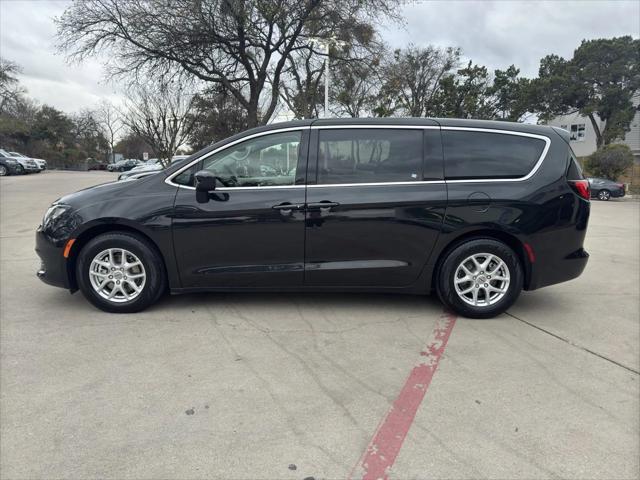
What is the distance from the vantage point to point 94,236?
433cm

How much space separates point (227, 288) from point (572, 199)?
129 inches

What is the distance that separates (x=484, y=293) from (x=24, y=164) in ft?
129

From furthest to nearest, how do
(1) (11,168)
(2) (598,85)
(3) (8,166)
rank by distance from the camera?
(2) (598,85) → (1) (11,168) → (3) (8,166)

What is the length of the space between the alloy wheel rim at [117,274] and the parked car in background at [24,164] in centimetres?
3604

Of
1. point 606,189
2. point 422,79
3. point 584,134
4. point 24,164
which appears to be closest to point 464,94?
point 422,79

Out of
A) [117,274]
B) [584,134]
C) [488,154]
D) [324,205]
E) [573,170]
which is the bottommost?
[117,274]

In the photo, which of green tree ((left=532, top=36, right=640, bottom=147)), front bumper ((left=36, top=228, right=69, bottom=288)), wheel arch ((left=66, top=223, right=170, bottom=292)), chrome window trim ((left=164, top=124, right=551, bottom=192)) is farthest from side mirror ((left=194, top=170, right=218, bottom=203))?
green tree ((left=532, top=36, right=640, bottom=147))

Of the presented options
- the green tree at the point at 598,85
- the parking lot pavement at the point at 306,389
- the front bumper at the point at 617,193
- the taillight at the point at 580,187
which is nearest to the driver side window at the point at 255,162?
the parking lot pavement at the point at 306,389

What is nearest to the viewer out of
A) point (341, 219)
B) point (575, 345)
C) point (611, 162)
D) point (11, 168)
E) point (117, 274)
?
point (575, 345)

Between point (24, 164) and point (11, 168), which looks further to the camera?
point (24, 164)

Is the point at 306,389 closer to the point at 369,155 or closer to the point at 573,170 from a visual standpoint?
the point at 369,155

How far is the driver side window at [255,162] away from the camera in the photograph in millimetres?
4238

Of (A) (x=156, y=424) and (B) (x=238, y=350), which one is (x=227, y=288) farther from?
(A) (x=156, y=424)

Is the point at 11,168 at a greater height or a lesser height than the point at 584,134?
lesser
